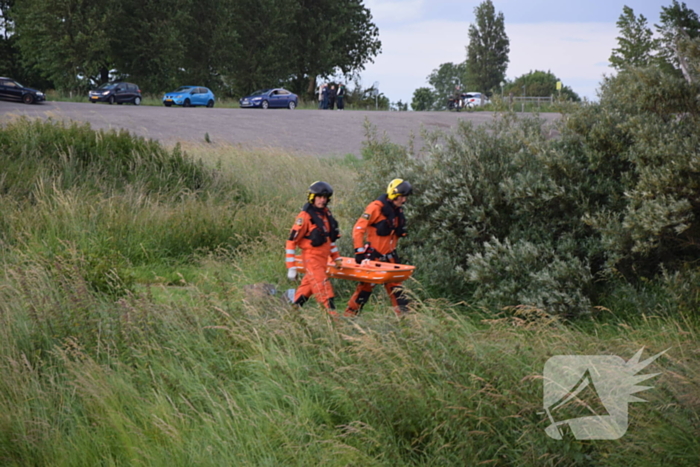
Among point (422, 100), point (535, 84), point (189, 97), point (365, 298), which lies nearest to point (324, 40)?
point (422, 100)

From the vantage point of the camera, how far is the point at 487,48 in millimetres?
86000

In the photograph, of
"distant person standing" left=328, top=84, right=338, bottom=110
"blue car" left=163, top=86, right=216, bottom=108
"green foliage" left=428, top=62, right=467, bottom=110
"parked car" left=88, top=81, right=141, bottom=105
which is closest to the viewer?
"parked car" left=88, top=81, right=141, bottom=105

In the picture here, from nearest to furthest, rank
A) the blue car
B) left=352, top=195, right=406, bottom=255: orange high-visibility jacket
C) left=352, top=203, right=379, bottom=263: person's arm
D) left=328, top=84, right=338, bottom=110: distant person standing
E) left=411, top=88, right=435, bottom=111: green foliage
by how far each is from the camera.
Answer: left=352, top=203, right=379, bottom=263: person's arm
left=352, top=195, right=406, bottom=255: orange high-visibility jacket
the blue car
left=328, top=84, right=338, bottom=110: distant person standing
left=411, top=88, right=435, bottom=111: green foliage

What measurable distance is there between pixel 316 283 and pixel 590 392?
3.29 m

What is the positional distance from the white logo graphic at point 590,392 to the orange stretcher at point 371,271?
7.71 ft

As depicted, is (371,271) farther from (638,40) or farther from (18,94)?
(18,94)

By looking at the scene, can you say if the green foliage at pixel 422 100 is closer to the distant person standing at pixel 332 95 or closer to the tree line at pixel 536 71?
the tree line at pixel 536 71

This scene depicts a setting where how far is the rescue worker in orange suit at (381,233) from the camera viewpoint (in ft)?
25.2

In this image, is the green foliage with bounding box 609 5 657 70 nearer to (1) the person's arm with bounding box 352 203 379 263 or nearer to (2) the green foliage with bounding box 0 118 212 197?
(1) the person's arm with bounding box 352 203 379 263

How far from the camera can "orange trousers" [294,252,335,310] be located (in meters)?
7.21

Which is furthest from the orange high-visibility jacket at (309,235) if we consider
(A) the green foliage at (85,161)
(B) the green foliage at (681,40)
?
(A) the green foliage at (85,161)

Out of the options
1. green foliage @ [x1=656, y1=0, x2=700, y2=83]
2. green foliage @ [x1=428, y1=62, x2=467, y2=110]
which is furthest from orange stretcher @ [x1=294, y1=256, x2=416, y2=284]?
green foliage @ [x1=428, y1=62, x2=467, y2=110]

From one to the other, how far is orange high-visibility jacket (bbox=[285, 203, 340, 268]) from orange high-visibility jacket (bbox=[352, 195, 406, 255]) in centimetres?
45

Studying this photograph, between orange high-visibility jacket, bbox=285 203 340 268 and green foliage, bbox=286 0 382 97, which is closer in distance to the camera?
orange high-visibility jacket, bbox=285 203 340 268
